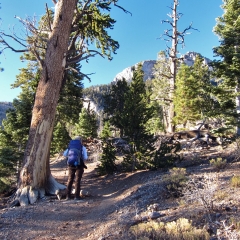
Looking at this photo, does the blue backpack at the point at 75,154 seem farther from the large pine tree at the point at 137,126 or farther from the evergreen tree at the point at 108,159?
the evergreen tree at the point at 108,159

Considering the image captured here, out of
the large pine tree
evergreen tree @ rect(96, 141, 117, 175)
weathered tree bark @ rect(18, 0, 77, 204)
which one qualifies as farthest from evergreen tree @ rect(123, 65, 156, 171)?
weathered tree bark @ rect(18, 0, 77, 204)

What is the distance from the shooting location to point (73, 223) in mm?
5141

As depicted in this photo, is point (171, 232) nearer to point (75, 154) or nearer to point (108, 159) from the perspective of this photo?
point (75, 154)

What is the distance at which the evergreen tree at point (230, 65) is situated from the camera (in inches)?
415

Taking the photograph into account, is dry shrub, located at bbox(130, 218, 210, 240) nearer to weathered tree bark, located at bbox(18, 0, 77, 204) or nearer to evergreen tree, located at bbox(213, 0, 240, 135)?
weathered tree bark, located at bbox(18, 0, 77, 204)

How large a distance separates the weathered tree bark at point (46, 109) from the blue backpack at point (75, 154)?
37.5 inches

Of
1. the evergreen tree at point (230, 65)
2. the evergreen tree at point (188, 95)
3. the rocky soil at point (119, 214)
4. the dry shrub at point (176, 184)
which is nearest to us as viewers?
the rocky soil at point (119, 214)

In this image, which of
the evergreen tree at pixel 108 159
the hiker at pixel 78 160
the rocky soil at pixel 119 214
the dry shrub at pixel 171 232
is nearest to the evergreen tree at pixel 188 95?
the evergreen tree at pixel 108 159

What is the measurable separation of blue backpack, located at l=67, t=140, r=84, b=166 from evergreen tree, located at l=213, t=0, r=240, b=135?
692cm

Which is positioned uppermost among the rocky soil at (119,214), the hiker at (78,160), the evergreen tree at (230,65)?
the evergreen tree at (230,65)

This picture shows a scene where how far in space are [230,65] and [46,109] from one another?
814 centimetres

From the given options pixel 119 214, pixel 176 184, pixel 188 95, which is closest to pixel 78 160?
pixel 119 214

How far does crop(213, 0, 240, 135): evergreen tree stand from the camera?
10531 millimetres

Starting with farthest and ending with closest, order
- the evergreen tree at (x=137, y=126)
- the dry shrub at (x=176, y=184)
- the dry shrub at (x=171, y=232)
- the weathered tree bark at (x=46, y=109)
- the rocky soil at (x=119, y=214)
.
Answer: the evergreen tree at (x=137, y=126) → the weathered tree bark at (x=46, y=109) → the dry shrub at (x=176, y=184) → the rocky soil at (x=119, y=214) → the dry shrub at (x=171, y=232)
